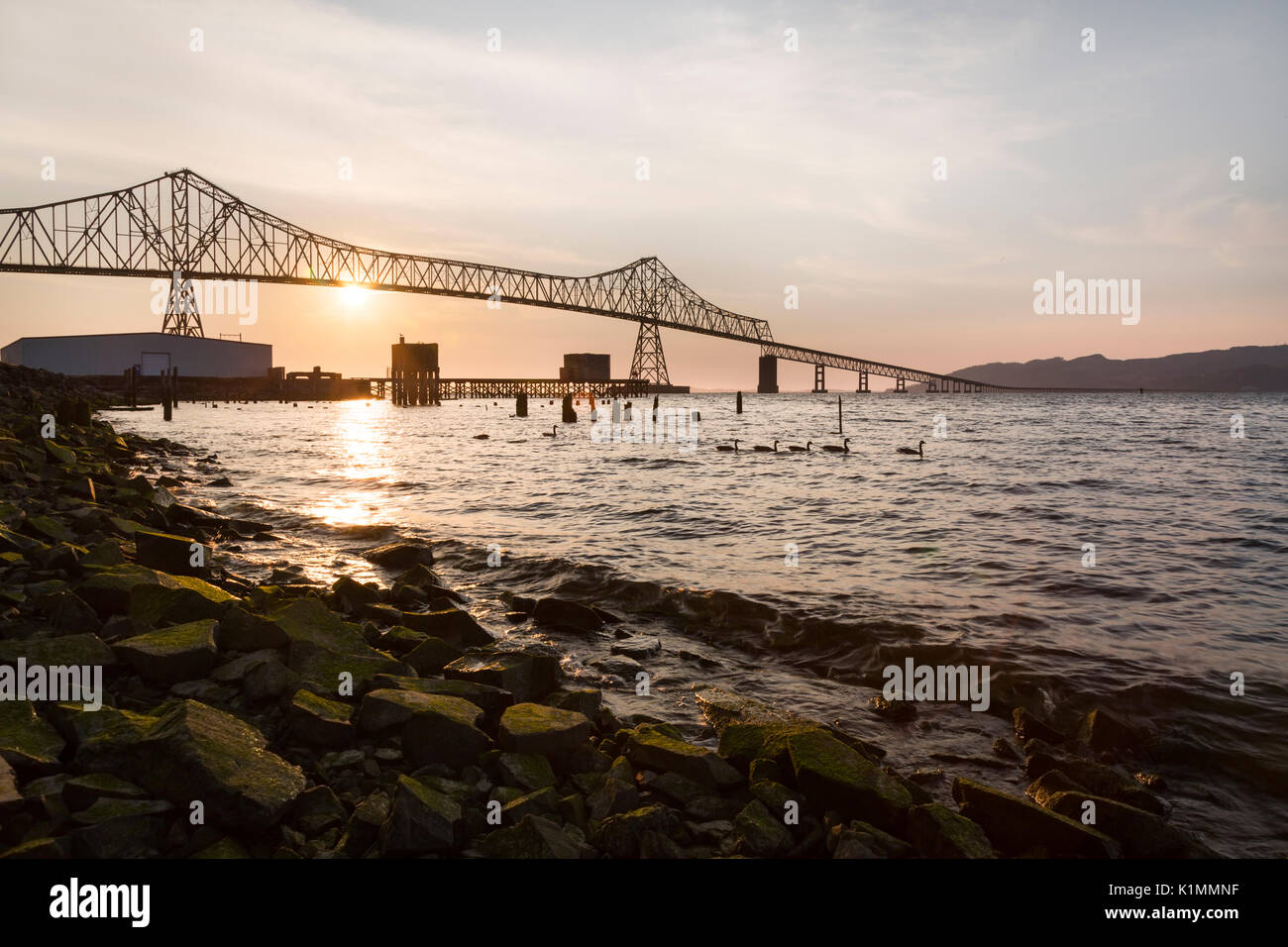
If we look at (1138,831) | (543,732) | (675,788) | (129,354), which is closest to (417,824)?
(543,732)

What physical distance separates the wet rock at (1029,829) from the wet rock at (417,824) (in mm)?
3146

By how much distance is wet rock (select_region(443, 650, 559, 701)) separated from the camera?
5.82 metres

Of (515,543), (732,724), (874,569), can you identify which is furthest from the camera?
(515,543)

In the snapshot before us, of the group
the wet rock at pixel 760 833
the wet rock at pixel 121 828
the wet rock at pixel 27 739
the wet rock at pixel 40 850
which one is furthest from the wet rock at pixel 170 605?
the wet rock at pixel 760 833

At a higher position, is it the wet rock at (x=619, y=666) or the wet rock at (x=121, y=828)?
the wet rock at (x=121, y=828)

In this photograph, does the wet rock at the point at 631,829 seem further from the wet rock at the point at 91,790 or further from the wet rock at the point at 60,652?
the wet rock at the point at 60,652

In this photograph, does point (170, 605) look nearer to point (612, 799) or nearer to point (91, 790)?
point (91, 790)

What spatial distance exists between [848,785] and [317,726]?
3314 mm

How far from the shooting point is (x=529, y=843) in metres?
3.63

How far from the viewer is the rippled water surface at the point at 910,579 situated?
632cm
